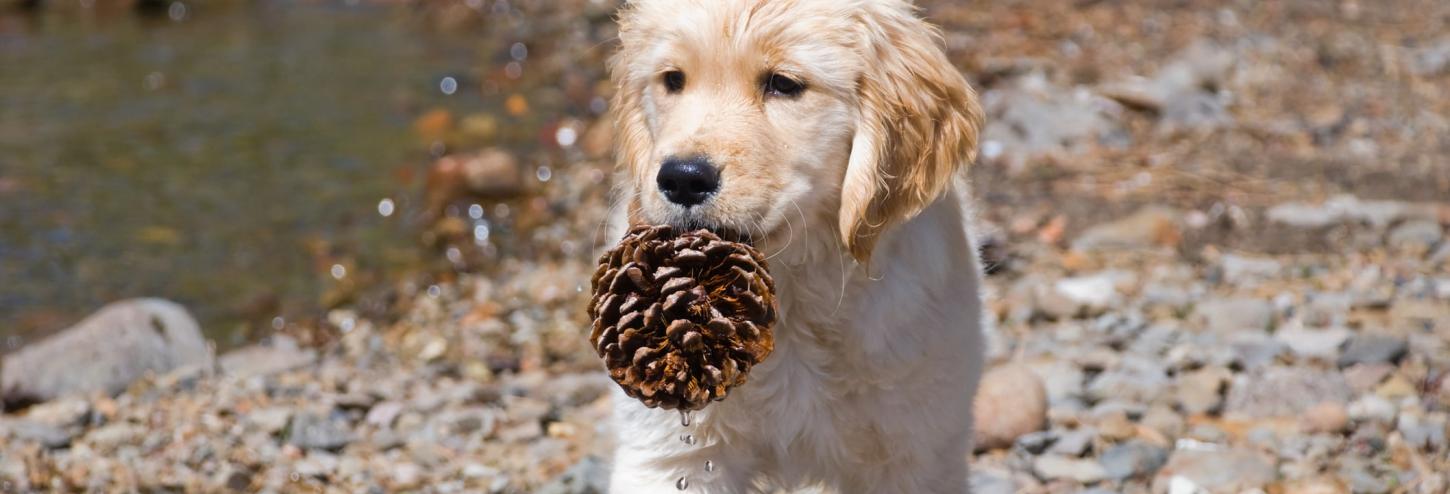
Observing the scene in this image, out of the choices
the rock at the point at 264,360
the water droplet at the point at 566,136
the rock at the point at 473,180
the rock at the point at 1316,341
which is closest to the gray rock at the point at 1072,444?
the rock at the point at 1316,341

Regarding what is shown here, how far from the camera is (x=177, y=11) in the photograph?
13.8 metres

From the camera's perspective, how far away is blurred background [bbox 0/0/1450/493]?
5.09 metres

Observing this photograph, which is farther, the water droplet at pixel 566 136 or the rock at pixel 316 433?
the water droplet at pixel 566 136

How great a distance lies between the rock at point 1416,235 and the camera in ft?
21.8

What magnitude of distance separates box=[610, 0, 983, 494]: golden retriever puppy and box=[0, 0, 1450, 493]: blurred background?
22 centimetres

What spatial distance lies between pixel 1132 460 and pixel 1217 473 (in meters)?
0.27

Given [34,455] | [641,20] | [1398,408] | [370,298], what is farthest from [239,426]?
[1398,408]

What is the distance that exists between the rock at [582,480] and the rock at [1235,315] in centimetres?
248

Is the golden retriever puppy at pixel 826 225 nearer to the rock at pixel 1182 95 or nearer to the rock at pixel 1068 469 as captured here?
the rock at pixel 1068 469

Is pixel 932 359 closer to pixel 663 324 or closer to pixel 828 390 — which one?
pixel 828 390

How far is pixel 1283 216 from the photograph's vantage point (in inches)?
278

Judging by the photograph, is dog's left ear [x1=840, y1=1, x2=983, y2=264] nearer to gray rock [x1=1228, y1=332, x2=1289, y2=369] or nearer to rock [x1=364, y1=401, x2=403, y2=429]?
gray rock [x1=1228, y1=332, x2=1289, y2=369]

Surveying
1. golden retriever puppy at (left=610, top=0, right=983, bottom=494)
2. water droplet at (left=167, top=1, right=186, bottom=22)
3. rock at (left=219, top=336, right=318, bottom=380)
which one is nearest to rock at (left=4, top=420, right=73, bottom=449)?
rock at (left=219, top=336, right=318, bottom=380)

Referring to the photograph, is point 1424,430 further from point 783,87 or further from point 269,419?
point 269,419
